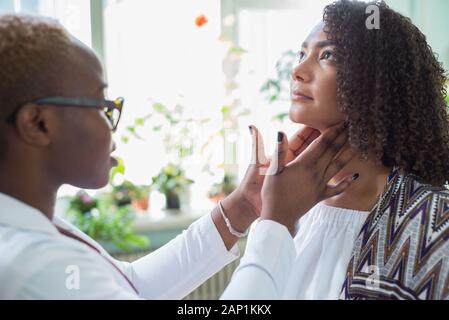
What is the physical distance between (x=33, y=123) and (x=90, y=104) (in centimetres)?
9

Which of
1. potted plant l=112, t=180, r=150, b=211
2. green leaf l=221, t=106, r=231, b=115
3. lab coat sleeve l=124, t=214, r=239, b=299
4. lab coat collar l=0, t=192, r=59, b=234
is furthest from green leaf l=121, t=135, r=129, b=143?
lab coat collar l=0, t=192, r=59, b=234

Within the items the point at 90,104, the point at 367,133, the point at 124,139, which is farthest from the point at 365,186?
the point at 124,139

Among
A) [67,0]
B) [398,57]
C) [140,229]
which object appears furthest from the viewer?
[140,229]

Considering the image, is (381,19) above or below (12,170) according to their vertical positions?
above

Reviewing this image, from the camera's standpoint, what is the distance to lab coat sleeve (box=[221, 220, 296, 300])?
0.79 m

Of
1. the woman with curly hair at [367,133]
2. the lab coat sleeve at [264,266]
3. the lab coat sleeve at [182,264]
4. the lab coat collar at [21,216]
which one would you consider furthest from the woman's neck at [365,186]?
the lab coat collar at [21,216]

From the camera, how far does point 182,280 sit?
47.3 inches

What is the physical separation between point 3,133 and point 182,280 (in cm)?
56

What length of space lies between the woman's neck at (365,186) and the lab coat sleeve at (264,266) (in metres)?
0.41

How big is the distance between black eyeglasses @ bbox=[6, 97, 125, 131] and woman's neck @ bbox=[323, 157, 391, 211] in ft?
1.94

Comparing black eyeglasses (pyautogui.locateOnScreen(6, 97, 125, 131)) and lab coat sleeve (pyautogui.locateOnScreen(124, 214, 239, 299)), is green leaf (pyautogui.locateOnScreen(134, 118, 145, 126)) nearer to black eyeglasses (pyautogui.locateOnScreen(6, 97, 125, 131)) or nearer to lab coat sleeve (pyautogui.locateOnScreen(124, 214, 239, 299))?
lab coat sleeve (pyautogui.locateOnScreen(124, 214, 239, 299))

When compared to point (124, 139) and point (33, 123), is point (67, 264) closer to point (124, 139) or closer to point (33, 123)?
point (33, 123)

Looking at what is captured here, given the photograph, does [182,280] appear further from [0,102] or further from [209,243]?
[0,102]
